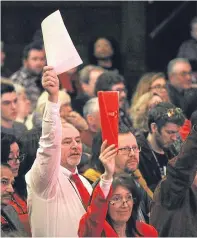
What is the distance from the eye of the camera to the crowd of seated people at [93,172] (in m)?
9.69

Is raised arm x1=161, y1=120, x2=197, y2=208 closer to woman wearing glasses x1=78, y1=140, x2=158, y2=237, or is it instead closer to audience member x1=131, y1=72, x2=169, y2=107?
woman wearing glasses x1=78, y1=140, x2=158, y2=237

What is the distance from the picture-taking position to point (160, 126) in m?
12.3

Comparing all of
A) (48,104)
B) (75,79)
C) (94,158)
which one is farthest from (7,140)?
(75,79)

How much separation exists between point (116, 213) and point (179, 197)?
45 cm

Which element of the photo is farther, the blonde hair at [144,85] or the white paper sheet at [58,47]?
the blonde hair at [144,85]

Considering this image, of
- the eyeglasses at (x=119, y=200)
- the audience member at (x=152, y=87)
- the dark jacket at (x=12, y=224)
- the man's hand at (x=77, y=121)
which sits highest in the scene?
the audience member at (x=152, y=87)

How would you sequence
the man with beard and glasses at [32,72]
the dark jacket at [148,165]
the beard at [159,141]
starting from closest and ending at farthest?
the dark jacket at [148,165] → the beard at [159,141] → the man with beard and glasses at [32,72]

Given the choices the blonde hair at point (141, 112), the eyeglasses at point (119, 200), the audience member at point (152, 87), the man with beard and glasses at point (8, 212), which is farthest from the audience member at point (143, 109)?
the eyeglasses at point (119, 200)

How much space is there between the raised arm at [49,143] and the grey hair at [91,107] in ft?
11.8

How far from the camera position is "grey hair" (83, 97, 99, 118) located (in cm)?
1338

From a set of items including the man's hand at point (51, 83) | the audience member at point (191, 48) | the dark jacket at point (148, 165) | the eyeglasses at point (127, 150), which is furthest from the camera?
the audience member at point (191, 48)

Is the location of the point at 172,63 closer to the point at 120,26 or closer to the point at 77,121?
the point at 120,26

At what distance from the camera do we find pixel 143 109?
13.7 metres

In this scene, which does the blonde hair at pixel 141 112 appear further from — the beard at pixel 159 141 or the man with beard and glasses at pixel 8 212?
the man with beard and glasses at pixel 8 212
